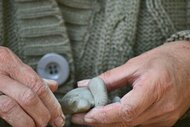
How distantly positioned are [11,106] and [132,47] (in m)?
0.33

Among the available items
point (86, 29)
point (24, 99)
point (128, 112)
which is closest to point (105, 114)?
point (128, 112)

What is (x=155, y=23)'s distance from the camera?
0.96 m

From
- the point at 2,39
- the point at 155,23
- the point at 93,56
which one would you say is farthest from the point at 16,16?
the point at 155,23

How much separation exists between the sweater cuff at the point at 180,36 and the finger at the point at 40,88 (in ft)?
1.03

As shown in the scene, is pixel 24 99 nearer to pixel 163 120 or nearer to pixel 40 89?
pixel 40 89

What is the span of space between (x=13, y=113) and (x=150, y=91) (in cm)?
24

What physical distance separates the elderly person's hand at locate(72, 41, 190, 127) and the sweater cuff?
0.03 meters

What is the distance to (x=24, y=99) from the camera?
723 mm

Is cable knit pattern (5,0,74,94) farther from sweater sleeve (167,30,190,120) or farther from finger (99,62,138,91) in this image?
sweater sleeve (167,30,190,120)

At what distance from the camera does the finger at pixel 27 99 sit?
2.38 feet

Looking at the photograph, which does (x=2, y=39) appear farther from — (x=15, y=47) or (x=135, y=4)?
(x=135, y=4)

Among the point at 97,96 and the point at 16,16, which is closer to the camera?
the point at 97,96

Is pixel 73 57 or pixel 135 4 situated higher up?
pixel 135 4

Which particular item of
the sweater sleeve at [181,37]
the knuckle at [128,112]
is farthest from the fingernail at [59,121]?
the sweater sleeve at [181,37]
